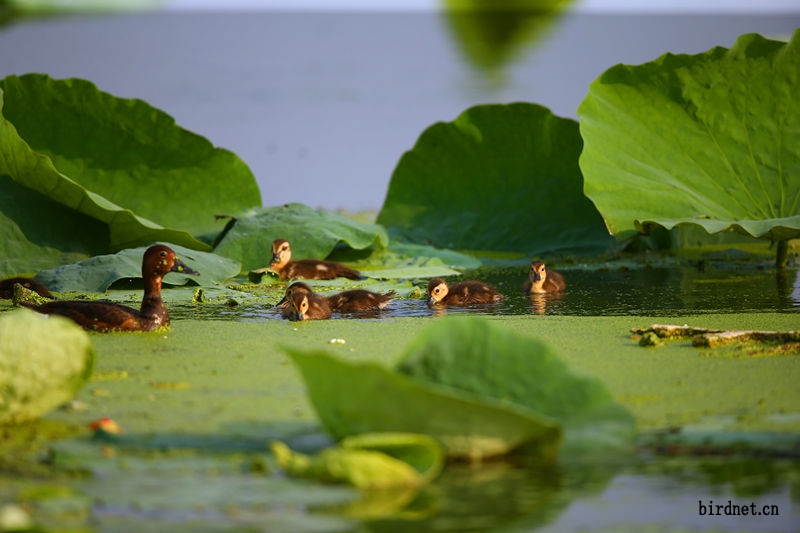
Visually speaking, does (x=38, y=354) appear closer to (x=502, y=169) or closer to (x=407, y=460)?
(x=407, y=460)

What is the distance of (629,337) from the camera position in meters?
4.29

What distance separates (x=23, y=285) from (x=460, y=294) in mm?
1985

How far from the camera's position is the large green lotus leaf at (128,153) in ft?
22.6

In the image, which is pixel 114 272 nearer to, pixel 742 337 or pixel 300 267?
pixel 300 267

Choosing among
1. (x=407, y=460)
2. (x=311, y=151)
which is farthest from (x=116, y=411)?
(x=311, y=151)

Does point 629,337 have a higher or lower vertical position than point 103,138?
lower

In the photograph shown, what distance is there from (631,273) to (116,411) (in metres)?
3.98

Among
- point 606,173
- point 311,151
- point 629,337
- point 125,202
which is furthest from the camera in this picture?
point 311,151

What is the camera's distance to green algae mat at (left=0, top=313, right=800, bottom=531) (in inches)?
94.7

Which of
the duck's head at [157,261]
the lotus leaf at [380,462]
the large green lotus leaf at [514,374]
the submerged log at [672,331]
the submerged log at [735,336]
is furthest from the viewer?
the duck's head at [157,261]

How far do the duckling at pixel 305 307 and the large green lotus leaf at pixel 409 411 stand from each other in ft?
7.38

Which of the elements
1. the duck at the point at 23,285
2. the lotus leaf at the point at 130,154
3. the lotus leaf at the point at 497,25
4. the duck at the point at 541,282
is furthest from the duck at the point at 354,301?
the lotus leaf at the point at 497,25

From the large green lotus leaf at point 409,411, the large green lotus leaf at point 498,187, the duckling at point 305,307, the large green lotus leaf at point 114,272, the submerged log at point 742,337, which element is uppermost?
the large green lotus leaf at point 498,187

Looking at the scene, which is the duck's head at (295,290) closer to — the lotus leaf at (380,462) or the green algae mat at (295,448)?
the green algae mat at (295,448)
